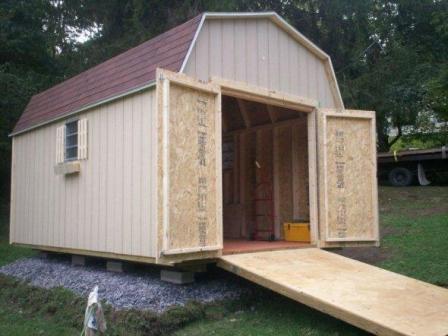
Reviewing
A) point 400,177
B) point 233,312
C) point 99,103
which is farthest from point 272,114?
point 400,177

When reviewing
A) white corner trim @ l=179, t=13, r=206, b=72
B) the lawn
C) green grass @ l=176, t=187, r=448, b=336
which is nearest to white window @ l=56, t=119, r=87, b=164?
the lawn

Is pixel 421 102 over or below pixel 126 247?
over

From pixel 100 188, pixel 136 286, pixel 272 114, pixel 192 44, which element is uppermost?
pixel 192 44

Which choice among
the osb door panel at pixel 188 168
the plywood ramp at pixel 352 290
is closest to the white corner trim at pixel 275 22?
the osb door panel at pixel 188 168

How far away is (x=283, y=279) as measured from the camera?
591 centimetres

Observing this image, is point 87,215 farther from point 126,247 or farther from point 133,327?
point 133,327

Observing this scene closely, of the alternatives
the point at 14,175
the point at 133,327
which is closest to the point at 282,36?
the point at 133,327

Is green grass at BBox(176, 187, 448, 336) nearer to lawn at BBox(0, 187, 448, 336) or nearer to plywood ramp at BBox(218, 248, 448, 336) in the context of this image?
lawn at BBox(0, 187, 448, 336)

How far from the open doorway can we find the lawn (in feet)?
5.27

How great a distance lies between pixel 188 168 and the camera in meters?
6.41

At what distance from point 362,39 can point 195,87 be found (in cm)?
1195

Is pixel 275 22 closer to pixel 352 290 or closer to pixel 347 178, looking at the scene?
pixel 347 178

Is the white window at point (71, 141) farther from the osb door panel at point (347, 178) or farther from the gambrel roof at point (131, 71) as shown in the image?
the osb door panel at point (347, 178)

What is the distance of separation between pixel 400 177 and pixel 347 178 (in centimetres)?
892
